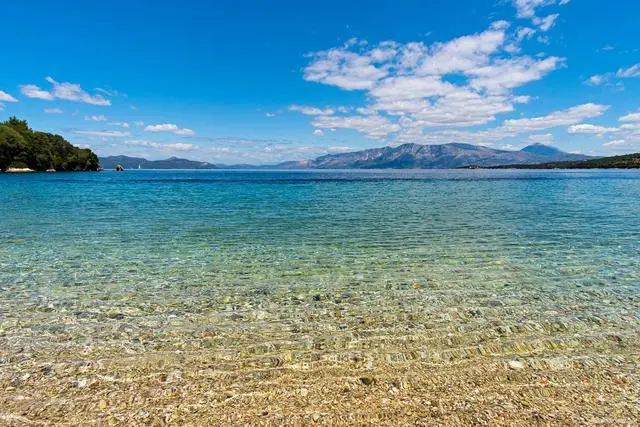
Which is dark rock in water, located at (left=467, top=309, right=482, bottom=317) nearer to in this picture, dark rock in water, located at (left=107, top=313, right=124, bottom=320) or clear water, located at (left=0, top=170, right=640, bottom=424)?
clear water, located at (left=0, top=170, right=640, bottom=424)

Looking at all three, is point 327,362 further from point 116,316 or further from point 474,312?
point 116,316

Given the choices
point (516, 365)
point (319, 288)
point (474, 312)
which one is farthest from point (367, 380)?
point (319, 288)

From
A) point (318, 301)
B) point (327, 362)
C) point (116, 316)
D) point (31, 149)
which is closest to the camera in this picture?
point (327, 362)

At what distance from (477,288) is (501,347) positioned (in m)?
4.42

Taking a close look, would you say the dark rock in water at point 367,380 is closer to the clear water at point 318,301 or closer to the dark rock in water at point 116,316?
the clear water at point 318,301

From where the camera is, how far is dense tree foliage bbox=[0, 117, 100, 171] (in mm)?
161750

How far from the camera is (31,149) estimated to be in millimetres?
170750

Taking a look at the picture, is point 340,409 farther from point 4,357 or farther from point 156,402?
point 4,357

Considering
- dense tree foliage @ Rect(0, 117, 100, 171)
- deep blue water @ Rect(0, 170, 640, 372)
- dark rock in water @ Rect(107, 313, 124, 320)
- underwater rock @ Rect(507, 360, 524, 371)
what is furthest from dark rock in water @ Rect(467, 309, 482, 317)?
dense tree foliage @ Rect(0, 117, 100, 171)

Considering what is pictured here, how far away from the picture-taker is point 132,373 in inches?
283

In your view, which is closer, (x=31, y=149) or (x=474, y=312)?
(x=474, y=312)

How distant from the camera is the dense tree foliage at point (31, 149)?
162 m

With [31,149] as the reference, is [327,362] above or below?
below

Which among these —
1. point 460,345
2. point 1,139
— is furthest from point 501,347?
point 1,139
